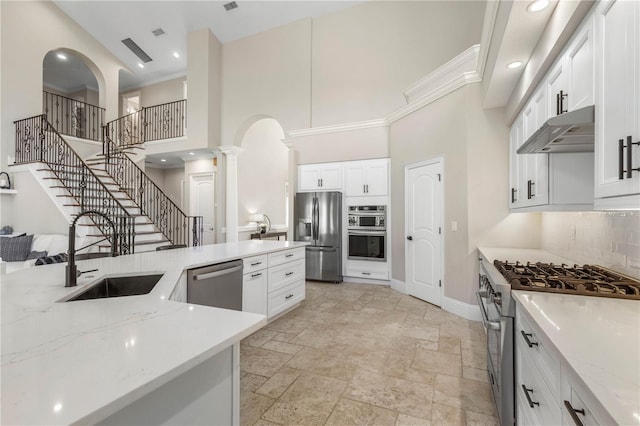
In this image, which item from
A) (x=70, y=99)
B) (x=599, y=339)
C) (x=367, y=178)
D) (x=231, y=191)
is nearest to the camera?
(x=599, y=339)

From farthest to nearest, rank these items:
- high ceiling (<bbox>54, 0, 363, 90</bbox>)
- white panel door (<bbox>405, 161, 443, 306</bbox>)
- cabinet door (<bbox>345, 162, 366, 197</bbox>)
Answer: high ceiling (<bbox>54, 0, 363, 90</bbox>) < cabinet door (<bbox>345, 162, 366, 197</bbox>) < white panel door (<bbox>405, 161, 443, 306</bbox>)

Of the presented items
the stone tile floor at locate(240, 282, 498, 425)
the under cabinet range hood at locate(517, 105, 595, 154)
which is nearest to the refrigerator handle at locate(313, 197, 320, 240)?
the stone tile floor at locate(240, 282, 498, 425)

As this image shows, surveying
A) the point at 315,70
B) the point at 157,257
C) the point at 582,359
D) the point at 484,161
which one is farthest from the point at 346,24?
the point at 582,359

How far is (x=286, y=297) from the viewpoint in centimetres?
363

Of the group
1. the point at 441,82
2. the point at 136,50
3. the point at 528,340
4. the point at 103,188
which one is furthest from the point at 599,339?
the point at 136,50

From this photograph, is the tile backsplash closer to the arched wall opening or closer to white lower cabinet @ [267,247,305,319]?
white lower cabinet @ [267,247,305,319]

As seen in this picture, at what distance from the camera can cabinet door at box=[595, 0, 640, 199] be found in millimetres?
1162

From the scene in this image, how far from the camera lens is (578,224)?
2418 millimetres

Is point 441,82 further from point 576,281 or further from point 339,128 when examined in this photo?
point 576,281

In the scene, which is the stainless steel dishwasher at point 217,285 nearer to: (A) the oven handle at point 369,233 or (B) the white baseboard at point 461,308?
(B) the white baseboard at point 461,308

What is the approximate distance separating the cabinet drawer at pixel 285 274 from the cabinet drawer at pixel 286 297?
7 centimetres

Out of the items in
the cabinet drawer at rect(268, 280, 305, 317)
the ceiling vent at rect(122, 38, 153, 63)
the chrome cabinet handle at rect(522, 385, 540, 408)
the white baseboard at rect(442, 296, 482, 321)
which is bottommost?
the white baseboard at rect(442, 296, 482, 321)

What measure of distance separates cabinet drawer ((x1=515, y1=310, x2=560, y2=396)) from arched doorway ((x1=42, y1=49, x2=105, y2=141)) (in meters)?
10.1

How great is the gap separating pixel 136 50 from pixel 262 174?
16.7ft
